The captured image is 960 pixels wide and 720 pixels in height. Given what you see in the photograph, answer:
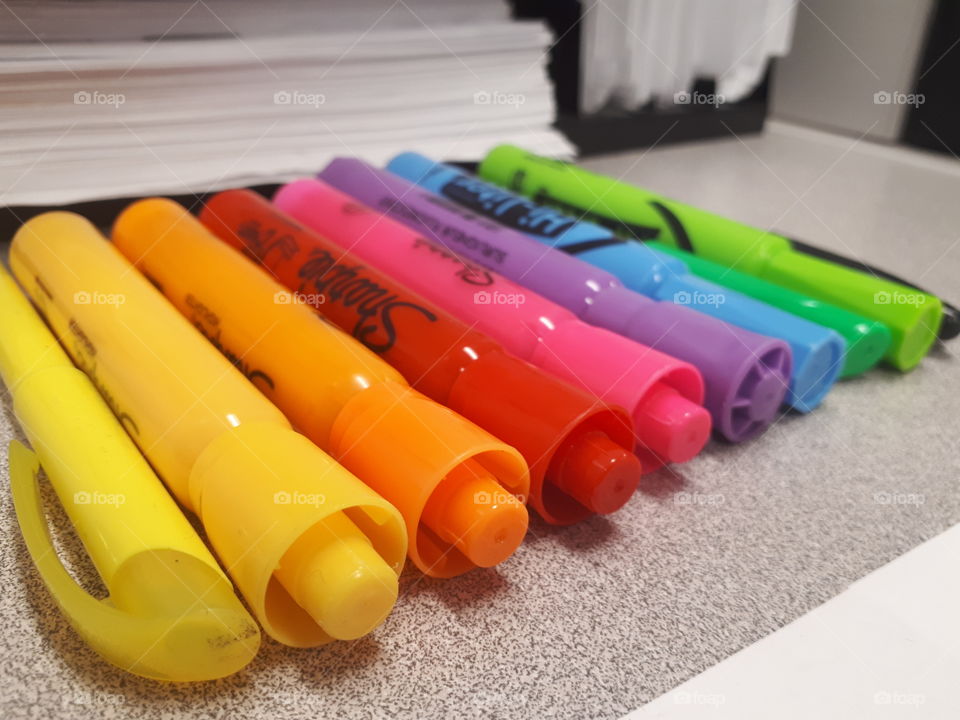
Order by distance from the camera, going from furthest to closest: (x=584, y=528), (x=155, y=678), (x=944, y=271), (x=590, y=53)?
(x=590, y=53) < (x=944, y=271) < (x=584, y=528) < (x=155, y=678)

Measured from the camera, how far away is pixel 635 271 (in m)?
0.64

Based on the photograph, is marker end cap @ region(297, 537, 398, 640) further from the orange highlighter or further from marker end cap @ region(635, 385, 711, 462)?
marker end cap @ region(635, 385, 711, 462)

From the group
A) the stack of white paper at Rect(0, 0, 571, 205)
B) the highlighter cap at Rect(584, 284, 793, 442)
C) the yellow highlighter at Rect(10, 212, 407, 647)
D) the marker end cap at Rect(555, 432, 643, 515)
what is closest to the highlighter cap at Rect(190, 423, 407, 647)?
the yellow highlighter at Rect(10, 212, 407, 647)

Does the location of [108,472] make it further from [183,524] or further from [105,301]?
[105,301]

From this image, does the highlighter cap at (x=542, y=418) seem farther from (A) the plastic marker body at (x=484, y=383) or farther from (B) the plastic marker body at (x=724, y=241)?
(B) the plastic marker body at (x=724, y=241)

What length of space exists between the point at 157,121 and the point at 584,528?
66cm

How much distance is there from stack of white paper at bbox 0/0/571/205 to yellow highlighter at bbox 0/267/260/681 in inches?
15.4

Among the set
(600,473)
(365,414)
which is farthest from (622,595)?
(365,414)

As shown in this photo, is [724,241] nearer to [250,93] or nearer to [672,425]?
[672,425]

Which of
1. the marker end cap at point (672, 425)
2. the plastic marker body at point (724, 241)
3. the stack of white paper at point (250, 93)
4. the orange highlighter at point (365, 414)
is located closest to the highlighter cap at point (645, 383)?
the marker end cap at point (672, 425)

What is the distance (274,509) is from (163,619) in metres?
0.06

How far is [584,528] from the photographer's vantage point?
0.47 meters

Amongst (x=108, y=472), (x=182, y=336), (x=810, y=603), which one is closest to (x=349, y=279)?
(x=182, y=336)

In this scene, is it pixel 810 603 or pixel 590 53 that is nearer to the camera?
pixel 810 603
